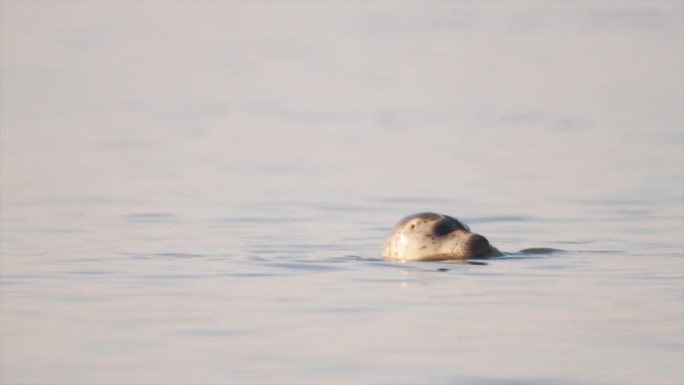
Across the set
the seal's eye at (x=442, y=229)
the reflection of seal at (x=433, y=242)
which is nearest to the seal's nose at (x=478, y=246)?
the reflection of seal at (x=433, y=242)

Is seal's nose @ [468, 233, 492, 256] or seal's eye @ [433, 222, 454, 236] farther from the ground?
seal's eye @ [433, 222, 454, 236]

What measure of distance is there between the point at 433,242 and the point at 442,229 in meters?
0.23

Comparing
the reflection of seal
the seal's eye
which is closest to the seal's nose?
the reflection of seal

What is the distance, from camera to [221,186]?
84.1 feet

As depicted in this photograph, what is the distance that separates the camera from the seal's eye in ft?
59.9

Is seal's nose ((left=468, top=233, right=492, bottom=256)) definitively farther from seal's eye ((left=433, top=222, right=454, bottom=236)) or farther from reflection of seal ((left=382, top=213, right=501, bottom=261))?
seal's eye ((left=433, top=222, right=454, bottom=236))

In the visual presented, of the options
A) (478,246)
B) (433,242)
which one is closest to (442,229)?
(433,242)

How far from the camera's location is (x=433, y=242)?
59.5 feet

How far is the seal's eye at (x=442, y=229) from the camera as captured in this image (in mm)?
18266

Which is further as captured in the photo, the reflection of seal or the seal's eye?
the seal's eye

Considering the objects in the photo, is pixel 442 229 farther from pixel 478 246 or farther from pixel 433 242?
pixel 478 246

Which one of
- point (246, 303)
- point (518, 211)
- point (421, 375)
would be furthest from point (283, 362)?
point (518, 211)

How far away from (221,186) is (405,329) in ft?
42.0

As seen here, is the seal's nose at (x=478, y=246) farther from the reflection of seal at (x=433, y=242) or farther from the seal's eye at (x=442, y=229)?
the seal's eye at (x=442, y=229)
